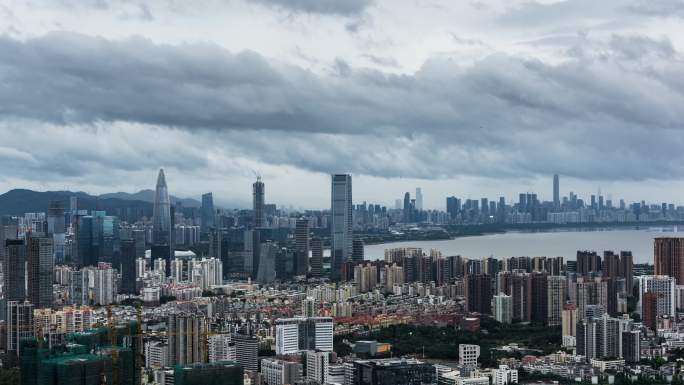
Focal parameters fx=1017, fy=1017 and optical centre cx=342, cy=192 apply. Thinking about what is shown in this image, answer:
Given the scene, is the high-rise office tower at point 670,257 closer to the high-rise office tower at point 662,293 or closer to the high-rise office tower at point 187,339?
the high-rise office tower at point 662,293

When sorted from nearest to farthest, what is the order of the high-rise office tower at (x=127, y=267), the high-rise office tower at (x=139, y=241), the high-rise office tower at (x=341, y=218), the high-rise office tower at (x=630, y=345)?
the high-rise office tower at (x=630, y=345)
the high-rise office tower at (x=127, y=267)
the high-rise office tower at (x=139, y=241)
the high-rise office tower at (x=341, y=218)

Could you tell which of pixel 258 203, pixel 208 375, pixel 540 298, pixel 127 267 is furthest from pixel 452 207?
pixel 208 375

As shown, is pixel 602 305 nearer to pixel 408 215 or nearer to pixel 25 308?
Answer: pixel 25 308

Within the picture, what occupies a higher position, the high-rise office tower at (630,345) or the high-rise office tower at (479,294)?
the high-rise office tower at (479,294)

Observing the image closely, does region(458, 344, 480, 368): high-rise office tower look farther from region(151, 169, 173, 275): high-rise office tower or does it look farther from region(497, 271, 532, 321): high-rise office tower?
region(151, 169, 173, 275): high-rise office tower

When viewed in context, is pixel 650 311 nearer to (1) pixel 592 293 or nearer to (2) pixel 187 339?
(1) pixel 592 293

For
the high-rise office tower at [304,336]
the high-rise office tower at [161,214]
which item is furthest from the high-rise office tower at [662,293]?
the high-rise office tower at [161,214]

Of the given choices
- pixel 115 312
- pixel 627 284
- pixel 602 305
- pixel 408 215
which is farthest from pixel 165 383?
pixel 408 215
